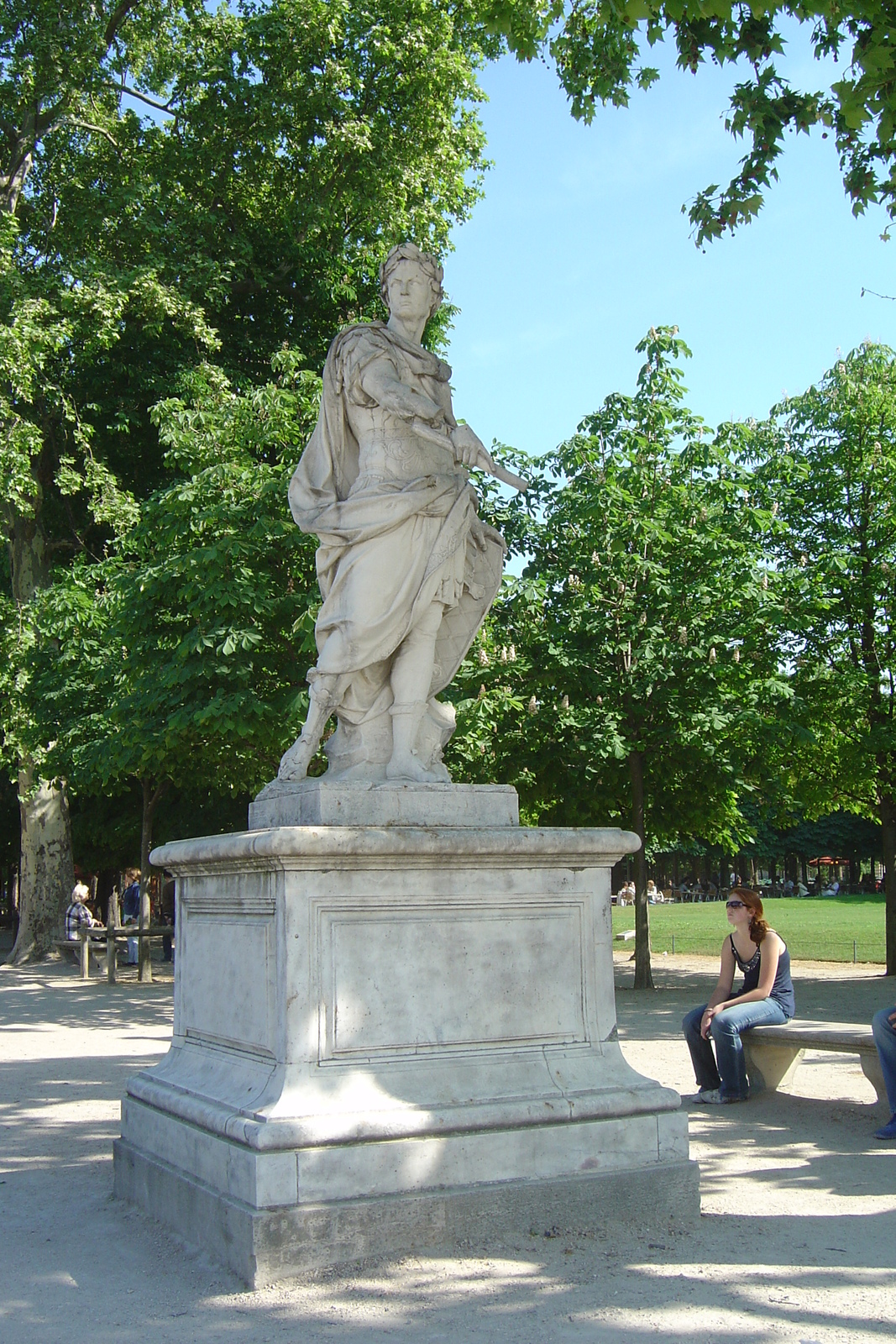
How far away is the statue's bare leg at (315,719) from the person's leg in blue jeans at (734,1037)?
3.40 meters

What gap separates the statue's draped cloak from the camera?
5.06m

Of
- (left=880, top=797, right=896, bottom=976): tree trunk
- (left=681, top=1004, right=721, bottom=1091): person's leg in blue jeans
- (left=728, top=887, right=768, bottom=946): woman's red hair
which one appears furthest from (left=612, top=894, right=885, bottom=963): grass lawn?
(left=728, top=887, right=768, bottom=946): woman's red hair

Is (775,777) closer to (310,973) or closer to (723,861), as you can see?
(310,973)

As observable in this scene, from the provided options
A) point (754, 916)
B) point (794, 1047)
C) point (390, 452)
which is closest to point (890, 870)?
point (794, 1047)

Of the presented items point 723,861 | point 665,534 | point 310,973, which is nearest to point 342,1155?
point 310,973

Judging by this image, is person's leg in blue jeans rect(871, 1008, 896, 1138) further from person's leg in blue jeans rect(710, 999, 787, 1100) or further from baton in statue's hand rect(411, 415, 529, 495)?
baton in statue's hand rect(411, 415, 529, 495)

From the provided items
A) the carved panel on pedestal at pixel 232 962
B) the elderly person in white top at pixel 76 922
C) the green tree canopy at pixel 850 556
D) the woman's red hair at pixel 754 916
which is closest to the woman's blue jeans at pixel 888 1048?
the woman's red hair at pixel 754 916

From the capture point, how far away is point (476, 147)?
65.0 feet

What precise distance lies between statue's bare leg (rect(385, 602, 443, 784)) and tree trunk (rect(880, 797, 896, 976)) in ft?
39.9

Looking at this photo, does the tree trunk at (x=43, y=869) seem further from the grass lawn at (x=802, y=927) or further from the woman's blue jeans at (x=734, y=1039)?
the woman's blue jeans at (x=734, y=1039)

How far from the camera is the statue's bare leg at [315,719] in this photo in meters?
5.09

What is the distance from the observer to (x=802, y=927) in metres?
30.3

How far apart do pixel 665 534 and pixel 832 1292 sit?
34.0ft

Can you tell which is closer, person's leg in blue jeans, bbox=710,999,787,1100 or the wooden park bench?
person's leg in blue jeans, bbox=710,999,787,1100
